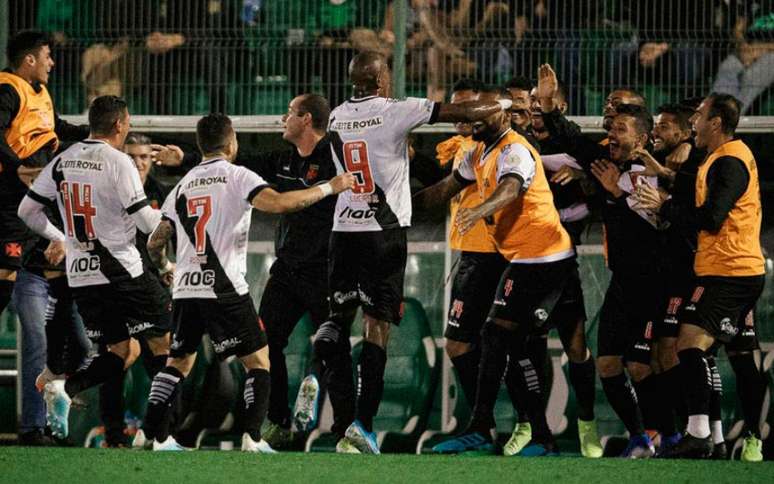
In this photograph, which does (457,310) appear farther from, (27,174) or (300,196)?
(27,174)

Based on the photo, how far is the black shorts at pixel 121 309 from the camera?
926 centimetres

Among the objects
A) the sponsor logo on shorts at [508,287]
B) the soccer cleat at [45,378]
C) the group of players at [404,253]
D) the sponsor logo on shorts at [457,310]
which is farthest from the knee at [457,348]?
the soccer cleat at [45,378]

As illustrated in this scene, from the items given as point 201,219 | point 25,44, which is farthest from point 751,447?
point 25,44

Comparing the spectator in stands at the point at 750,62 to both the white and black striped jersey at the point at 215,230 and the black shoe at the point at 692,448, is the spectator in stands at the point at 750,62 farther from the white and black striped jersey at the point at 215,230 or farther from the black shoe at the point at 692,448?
the white and black striped jersey at the point at 215,230

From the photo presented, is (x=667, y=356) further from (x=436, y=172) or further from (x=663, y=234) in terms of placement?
(x=436, y=172)

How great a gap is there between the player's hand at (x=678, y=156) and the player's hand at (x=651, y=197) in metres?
0.78

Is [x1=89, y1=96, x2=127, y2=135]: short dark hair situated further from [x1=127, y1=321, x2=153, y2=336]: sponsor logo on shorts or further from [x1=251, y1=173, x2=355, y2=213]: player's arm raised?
[x1=251, y1=173, x2=355, y2=213]: player's arm raised

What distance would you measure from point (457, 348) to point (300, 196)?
5.92ft

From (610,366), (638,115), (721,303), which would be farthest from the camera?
(638,115)

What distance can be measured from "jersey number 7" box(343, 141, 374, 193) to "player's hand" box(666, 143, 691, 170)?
2235 mm

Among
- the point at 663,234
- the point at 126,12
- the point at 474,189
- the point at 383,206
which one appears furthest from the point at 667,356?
the point at 126,12

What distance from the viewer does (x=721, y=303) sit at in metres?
8.90

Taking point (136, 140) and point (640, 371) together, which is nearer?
point (640, 371)

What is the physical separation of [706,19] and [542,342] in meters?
3.30
